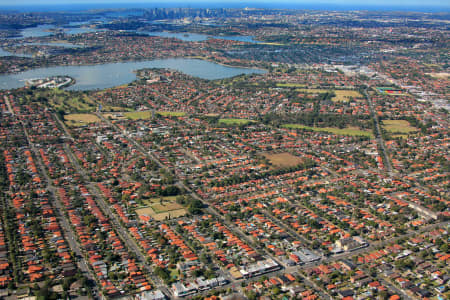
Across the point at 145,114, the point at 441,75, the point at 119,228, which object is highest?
the point at 441,75

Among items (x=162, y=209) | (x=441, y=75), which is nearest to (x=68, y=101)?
(x=162, y=209)

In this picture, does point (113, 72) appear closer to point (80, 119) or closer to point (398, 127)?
point (80, 119)

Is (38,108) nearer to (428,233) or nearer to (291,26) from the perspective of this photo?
(428,233)

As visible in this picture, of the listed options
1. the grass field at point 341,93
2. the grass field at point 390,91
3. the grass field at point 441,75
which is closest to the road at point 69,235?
the grass field at point 341,93

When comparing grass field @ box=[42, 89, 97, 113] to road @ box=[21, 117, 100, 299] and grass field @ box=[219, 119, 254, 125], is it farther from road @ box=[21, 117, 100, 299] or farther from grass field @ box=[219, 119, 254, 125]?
road @ box=[21, 117, 100, 299]

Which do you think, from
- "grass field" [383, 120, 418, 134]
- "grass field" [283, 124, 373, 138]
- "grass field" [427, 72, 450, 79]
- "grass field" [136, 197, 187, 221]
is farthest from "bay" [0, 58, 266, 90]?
"grass field" [136, 197, 187, 221]

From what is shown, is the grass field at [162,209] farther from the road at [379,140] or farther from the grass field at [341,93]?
the grass field at [341,93]
